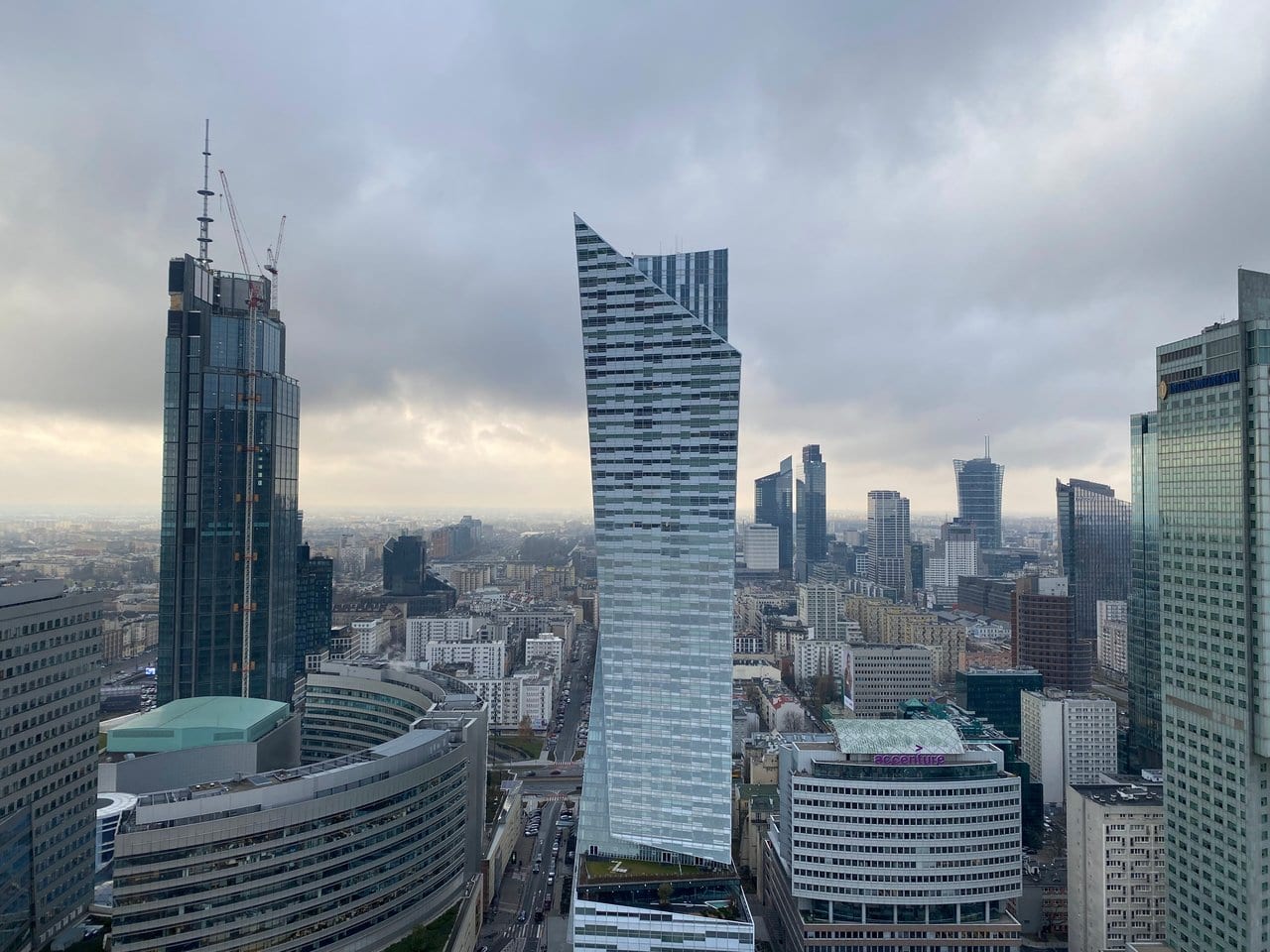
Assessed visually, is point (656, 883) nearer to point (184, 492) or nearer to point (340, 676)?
point (340, 676)

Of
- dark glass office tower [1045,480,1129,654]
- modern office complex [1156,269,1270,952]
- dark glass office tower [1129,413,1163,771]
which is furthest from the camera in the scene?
dark glass office tower [1045,480,1129,654]

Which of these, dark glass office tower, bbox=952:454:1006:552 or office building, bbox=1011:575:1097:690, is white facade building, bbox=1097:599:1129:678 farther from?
dark glass office tower, bbox=952:454:1006:552

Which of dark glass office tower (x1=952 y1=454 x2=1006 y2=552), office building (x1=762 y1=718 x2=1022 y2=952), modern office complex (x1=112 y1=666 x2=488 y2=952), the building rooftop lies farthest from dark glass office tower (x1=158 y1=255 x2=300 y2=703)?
dark glass office tower (x1=952 y1=454 x2=1006 y2=552)

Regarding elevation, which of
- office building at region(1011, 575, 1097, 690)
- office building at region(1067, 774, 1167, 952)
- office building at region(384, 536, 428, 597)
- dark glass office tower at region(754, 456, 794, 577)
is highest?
dark glass office tower at region(754, 456, 794, 577)

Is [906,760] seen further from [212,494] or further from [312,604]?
[312,604]

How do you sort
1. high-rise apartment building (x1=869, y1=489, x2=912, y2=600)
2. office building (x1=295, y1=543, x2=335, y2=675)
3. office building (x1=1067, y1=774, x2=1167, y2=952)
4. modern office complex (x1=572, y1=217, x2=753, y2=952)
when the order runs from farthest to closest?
high-rise apartment building (x1=869, y1=489, x2=912, y2=600) → office building (x1=295, y1=543, x2=335, y2=675) → office building (x1=1067, y1=774, x2=1167, y2=952) → modern office complex (x1=572, y1=217, x2=753, y2=952)

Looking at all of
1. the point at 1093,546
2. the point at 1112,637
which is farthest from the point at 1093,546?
the point at 1112,637

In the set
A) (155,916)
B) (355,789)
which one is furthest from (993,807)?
(155,916)
